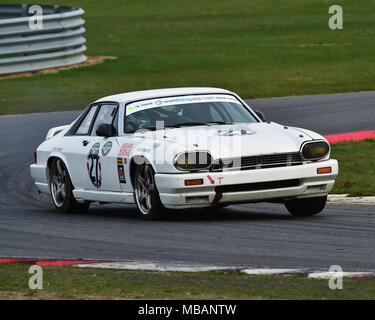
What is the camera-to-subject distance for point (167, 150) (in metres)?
10.6

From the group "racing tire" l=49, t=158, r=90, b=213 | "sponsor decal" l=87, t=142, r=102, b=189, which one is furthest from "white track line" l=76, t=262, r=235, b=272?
"racing tire" l=49, t=158, r=90, b=213

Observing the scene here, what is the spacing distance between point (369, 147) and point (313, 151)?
19.9 ft

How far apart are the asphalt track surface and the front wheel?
0.33ft

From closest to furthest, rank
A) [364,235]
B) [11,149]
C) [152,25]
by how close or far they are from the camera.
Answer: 1. [364,235]
2. [11,149]
3. [152,25]

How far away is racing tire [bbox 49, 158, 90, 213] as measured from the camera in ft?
41.5

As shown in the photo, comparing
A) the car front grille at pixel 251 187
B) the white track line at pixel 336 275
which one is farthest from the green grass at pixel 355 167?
the white track line at pixel 336 275

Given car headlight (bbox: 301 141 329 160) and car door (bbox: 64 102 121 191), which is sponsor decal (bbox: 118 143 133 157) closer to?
car door (bbox: 64 102 121 191)

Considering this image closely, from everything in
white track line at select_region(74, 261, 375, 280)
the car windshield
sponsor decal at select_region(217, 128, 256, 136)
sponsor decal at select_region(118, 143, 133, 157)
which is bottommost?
white track line at select_region(74, 261, 375, 280)

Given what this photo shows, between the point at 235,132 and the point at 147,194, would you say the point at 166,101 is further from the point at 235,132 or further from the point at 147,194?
the point at 147,194

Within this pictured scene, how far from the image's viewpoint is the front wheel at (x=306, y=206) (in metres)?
11.2

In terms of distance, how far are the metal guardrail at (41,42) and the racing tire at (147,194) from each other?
62.1 feet

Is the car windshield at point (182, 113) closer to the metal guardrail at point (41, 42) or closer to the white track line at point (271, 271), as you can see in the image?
the white track line at point (271, 271)

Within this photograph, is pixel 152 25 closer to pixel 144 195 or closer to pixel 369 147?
pixel 369 147
